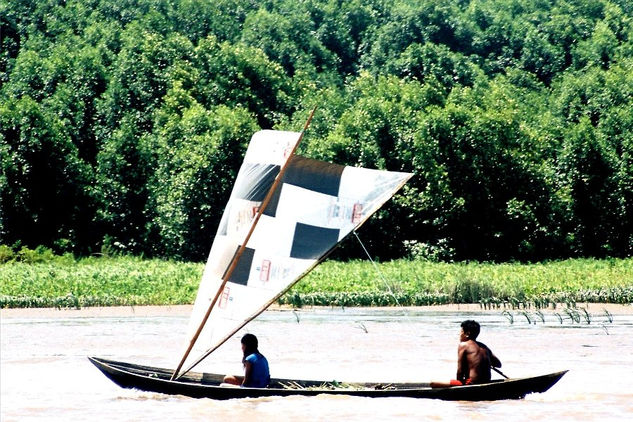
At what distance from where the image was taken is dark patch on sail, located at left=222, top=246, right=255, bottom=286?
19.8 meters

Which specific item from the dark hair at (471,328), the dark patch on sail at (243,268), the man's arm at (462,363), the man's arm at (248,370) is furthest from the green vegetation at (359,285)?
the dark hair at (471,328)

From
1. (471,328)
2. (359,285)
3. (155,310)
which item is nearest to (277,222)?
(471,328)

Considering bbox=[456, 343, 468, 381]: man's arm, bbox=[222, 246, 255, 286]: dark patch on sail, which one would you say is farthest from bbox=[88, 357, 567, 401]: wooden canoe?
bbox=[222, 246, 255, 286]: dark patch on sail

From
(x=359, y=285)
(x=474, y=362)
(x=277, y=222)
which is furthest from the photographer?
(x=359, y=285)

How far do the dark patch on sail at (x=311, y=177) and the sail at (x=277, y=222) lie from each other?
0.06 feet

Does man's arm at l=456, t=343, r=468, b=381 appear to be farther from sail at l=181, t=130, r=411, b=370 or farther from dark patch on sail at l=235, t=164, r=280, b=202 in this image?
dark patch on sail at l=235, t=164, r=280, b=202

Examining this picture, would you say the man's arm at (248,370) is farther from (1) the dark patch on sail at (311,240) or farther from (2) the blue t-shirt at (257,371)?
(1) the dark patch on sail at (311,240)

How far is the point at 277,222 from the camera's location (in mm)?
19938

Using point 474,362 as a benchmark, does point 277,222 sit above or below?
above

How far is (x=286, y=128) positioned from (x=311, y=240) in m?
55.6

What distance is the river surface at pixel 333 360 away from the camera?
1989 centimetres

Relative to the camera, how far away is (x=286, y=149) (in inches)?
778

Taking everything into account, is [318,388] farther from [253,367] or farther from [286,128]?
[286,128]

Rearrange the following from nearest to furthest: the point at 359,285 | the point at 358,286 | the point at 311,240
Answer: the point at 311,240 < the point at 358,286 < the point at 359,285
